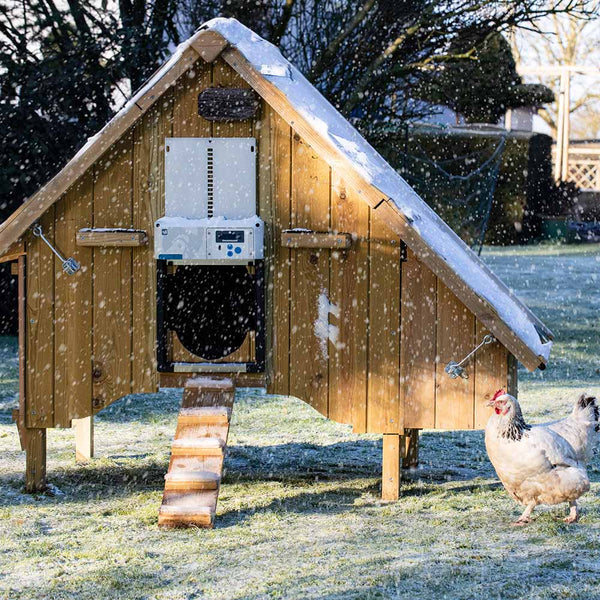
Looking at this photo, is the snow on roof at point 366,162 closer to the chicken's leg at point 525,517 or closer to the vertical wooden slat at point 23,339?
the chicken's leg at point 525,517

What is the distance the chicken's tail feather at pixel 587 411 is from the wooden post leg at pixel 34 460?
3212 mm

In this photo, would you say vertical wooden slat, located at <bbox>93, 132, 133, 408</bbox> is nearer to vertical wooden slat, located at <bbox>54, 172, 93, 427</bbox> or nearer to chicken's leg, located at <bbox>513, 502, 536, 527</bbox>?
vertical wooden slat, located at <bbox>54, 172, 93, 427</bbox>

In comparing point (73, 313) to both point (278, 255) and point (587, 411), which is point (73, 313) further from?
point (587, 411)

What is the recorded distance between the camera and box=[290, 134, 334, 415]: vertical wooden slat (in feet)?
20.3

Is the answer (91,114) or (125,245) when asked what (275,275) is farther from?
(91,114)

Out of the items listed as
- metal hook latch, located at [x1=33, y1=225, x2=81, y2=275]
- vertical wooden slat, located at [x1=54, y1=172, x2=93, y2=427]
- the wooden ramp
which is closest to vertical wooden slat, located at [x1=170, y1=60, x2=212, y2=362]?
vertical wooden slat, located at [x1=54, y1=172, x2=93, y2=427]

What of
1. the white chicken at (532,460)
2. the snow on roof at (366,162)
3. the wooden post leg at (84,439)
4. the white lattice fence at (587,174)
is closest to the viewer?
the white chicken at (532,460)

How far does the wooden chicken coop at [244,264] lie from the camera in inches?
239

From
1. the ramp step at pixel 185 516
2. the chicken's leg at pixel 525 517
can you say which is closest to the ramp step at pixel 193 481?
the ramp step at pixel 185 516

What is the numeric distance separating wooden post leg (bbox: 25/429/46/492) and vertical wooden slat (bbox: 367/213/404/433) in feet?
6.66

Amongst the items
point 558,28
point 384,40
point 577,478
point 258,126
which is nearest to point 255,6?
point 384,40

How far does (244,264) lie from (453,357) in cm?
135

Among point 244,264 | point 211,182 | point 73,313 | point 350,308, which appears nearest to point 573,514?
point 350,308

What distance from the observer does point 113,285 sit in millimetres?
6254
